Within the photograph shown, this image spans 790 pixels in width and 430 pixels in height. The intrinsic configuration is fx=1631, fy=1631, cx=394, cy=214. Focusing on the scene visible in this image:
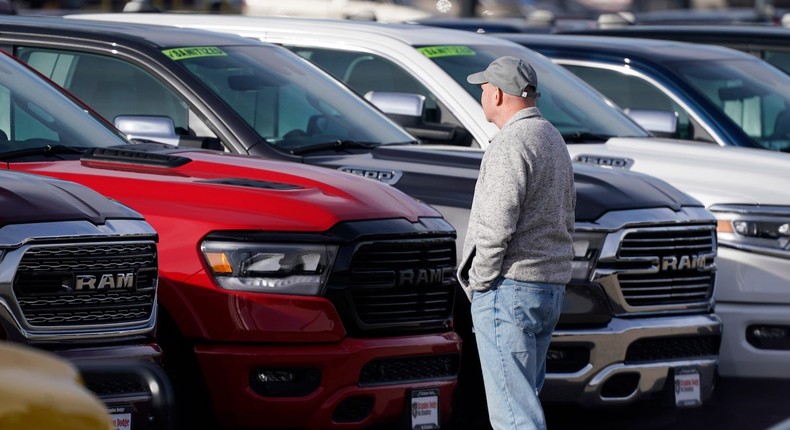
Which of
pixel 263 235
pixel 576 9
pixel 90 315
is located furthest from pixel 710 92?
pixel 576 9

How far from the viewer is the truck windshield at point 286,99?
322 inches

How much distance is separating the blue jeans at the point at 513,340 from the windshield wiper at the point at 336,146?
6.75 feet

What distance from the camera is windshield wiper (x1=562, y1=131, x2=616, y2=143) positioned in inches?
386

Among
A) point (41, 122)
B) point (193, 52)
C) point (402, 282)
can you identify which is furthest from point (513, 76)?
point (193, 52)

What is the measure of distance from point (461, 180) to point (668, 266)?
111 centimetres

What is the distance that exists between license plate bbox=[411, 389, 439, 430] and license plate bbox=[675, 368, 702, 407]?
162cm

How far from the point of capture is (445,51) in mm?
9805

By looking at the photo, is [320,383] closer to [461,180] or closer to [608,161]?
[461,180]

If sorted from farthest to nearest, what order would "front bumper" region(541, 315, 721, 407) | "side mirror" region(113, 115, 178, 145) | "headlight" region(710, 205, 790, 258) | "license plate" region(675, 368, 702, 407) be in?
1. "headlight" region(710, 205, 790, 258)
2. "license plate" region(675, 368, 702, 407)
3. "side mirror" region(113, 115, 178, 145)
4. "front bumper" region(541, 315, 721, 407)

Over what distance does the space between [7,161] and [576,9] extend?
38.3m

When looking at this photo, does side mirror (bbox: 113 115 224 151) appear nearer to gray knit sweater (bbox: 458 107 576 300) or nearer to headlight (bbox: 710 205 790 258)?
gray knit sweater (bbox: 458 107 576 300)

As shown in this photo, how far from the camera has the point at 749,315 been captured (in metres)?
8.73

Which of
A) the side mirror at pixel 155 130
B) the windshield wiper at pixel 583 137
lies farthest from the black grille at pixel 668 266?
the side mirror at pixel 155 130

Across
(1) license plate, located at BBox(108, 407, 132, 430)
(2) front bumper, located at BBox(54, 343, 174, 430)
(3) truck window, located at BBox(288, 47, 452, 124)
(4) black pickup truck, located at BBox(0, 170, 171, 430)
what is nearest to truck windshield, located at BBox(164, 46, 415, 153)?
(3) truck window, located at BBox(288, 47, 452, 124)
